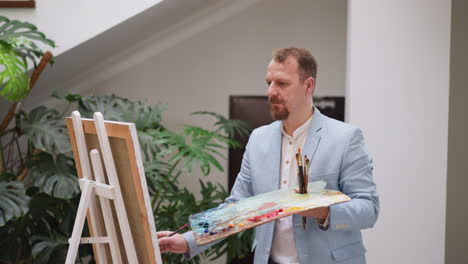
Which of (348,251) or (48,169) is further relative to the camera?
(48,169)

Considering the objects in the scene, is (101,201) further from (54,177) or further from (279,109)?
(54,177)

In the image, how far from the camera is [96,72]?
4117 mm

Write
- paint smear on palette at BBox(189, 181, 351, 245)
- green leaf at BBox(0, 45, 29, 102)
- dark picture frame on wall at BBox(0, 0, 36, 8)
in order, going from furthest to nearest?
dark picture frame on wall at BBox(0, 0, 36, 8) < green leaf at BBox(0, 45, 29, 102) < paint smear on palette at BBox(189, 181, 351, 245)

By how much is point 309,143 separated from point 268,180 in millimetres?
211

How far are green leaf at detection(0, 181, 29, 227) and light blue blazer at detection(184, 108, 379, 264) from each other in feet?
4.19

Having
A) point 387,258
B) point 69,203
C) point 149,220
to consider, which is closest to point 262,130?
point 149,220

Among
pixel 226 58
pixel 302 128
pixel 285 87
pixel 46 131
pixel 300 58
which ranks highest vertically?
pixel 226 58

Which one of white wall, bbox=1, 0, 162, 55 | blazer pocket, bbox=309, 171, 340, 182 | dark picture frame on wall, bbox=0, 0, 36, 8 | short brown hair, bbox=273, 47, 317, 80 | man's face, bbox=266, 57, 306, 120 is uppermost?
dark picture frame on wall, bbox=0, 0, 36, 8

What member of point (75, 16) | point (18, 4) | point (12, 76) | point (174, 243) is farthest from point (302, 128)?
point (18, 4)

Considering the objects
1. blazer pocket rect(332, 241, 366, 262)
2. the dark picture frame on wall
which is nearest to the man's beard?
blazer pocket rect(332, 241, 366, 262)

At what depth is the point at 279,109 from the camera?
1.83m

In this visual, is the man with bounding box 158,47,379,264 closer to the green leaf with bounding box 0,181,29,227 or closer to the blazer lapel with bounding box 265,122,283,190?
the blazer lapel with bounding box 265,122,283,190

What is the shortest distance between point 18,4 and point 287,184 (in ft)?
7.14

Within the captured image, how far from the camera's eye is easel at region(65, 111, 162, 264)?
61.9 inches
